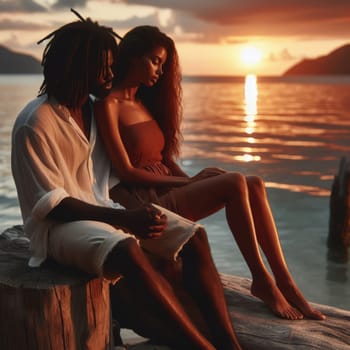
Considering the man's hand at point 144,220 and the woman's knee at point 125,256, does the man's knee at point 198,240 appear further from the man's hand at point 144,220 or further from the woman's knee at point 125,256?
the woman's knee at point 125,256

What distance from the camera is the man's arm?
4117 millimetres

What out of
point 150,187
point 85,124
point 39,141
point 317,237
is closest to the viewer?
point 39,141

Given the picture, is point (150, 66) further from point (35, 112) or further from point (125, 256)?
point (125, 256)

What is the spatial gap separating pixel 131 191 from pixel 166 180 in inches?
9.0

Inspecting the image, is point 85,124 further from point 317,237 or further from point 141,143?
point 317,237

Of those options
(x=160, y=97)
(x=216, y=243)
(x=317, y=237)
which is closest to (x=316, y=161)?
(x=317, y=237)

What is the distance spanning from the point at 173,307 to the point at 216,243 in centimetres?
836

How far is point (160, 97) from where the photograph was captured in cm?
527

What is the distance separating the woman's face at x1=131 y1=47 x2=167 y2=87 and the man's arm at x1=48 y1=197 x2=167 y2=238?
3.58ft

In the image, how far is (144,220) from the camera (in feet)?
13.7

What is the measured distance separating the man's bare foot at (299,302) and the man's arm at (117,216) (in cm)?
125

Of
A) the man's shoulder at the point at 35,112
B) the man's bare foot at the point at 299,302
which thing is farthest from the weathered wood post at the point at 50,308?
the man's bare foot at the point at 299,302

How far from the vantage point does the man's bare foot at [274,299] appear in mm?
5016

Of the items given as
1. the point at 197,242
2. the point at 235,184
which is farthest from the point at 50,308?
the point at 235,184
